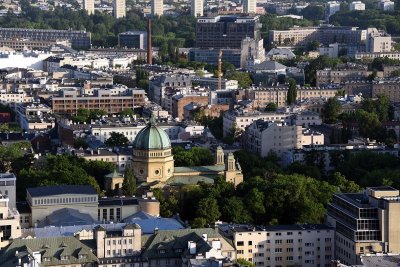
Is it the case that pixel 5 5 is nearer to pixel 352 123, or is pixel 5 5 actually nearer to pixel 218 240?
pixel 352 123

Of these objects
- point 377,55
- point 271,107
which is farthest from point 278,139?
point 377,55

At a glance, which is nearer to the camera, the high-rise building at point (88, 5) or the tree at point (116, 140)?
the tree at point (116, 140)

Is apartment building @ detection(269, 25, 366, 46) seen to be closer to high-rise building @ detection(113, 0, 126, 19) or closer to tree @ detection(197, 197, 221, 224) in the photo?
high-rise building @ detection(113, 0, 126, 19)

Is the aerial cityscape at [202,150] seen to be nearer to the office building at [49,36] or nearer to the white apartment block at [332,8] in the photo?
the office building at [49,36]

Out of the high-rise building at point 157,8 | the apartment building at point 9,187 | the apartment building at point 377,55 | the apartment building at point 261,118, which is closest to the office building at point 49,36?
the apartment building at point 377,55

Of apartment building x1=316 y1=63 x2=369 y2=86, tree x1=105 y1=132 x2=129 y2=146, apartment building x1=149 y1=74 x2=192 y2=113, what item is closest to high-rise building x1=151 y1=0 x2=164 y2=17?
apartment building x1=316 y1=63 x2=369 y2=86

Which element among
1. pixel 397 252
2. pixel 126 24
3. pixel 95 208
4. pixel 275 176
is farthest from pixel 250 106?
pixel 126 24
